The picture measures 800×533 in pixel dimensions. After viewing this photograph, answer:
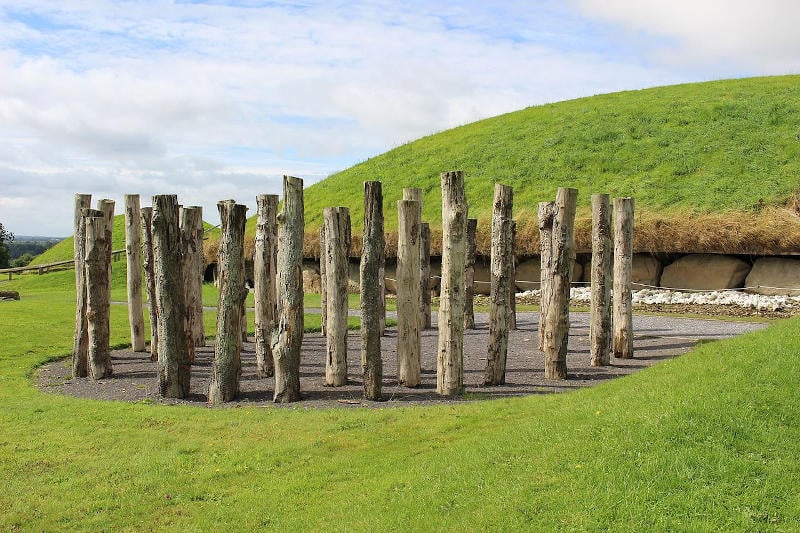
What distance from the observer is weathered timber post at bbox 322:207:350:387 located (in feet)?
38.4

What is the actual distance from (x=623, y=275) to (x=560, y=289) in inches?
102

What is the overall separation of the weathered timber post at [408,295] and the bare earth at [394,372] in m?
0.36

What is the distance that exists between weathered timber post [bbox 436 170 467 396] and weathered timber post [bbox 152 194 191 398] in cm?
374

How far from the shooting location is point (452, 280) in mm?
11016

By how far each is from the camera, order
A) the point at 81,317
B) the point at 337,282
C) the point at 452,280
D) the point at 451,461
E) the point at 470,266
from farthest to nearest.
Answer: the point at 470,266
the point at 81,317
the point at 337,282
the point at 452,280
the point at 451,461

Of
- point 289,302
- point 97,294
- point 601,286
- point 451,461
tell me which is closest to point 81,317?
point 97,294

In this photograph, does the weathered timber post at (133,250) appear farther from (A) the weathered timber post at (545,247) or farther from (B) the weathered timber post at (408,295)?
(A) the weathered timber post at (545,247)

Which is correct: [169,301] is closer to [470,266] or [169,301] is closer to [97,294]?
[97,294]

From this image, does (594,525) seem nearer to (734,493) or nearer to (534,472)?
(534,472)

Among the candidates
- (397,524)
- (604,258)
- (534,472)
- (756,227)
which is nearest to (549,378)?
(604,258)

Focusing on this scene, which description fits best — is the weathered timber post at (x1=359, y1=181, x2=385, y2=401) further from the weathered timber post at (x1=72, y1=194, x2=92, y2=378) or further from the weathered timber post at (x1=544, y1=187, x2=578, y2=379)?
the weathered timber post at (x1=72, y1=194, x2=92, y2=378)

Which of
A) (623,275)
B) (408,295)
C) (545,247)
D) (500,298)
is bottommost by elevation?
(500,298)

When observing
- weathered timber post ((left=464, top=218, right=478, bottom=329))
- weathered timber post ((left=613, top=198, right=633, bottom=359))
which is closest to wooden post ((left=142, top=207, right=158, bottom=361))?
weathered timber post ((left=464, top=218, right=478, bottom=329))

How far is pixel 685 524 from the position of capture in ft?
20.0
